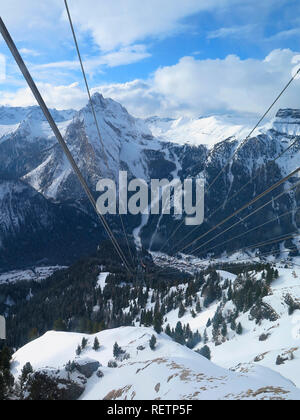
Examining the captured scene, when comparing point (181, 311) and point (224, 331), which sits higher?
point (224, 331)

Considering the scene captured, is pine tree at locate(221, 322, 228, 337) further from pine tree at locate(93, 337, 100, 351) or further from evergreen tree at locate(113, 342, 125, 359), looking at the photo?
pine tree at locate(93, 337, 100, 351)

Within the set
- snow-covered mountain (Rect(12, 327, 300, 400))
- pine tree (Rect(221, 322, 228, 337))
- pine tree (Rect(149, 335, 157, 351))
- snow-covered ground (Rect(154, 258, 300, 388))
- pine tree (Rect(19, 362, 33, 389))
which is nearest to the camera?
snow-covered mountain (Rect(12, 327, 300, 400))

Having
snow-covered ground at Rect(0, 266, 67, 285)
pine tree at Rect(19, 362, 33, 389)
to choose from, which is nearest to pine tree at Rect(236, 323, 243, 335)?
pine tree at Rect(19, 362, 33, 389)

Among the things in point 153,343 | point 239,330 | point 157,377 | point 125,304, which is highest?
point 157,377

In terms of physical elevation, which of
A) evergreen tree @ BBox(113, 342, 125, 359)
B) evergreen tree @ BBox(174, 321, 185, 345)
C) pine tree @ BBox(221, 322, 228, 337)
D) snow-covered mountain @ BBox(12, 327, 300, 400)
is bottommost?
evergreen tree @ BBox(174, 321, 185, 345)

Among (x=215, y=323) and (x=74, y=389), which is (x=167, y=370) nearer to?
(x=74, y=389)

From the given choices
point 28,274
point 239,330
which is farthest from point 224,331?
point 28,274

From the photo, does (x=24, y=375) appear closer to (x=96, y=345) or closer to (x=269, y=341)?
(x=96, y=345)

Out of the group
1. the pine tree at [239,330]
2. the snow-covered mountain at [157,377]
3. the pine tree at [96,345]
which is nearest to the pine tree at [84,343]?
the snow-covered mountain at [157,377]
